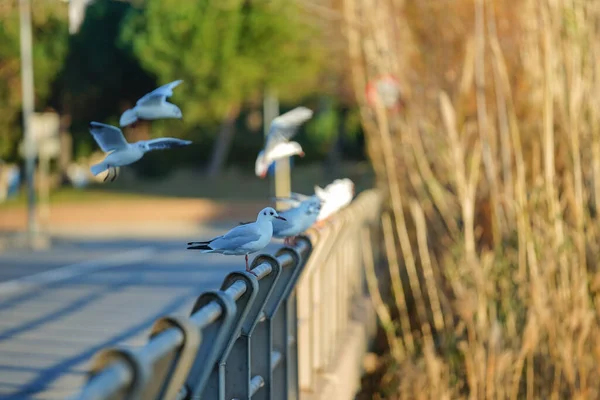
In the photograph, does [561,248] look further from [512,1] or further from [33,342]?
[33,342]

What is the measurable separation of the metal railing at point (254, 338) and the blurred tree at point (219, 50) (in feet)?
104

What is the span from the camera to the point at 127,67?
48031 mm

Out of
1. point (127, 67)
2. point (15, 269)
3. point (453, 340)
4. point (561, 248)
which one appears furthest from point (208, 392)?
point (127, 67)

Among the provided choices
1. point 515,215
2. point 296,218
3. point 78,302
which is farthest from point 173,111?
point 78,302

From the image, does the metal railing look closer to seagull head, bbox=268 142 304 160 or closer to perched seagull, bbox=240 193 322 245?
perched seagull, bbox=240 193 322 245

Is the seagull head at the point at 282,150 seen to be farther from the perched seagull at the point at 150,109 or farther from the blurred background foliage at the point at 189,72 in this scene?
the blurred background foliage at the point at 189,72

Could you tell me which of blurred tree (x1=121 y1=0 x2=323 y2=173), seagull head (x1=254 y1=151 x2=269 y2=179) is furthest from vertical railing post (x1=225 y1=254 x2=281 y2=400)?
blurred tree (x1=121 y1=0 x2=323 y2=173)

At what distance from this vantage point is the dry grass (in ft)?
20.8

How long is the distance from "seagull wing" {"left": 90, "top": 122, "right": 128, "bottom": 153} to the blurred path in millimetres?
4484

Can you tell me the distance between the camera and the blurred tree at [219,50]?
129 ft

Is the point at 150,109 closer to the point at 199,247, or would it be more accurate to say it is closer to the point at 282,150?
the point at 199,247

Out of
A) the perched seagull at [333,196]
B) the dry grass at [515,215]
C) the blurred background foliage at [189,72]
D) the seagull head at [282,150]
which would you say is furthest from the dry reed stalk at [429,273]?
the blurred background foliage at [189,72]

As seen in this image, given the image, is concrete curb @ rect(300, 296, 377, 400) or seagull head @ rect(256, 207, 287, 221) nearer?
seagull head @ rect(256, 207, 287, 221)

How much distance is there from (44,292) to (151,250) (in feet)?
26.8
